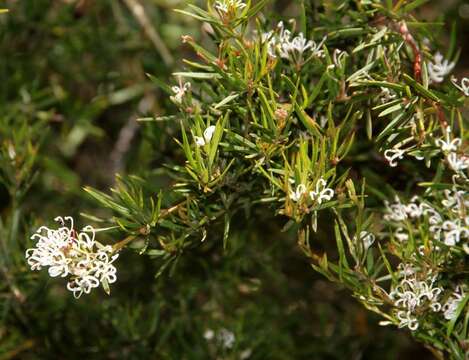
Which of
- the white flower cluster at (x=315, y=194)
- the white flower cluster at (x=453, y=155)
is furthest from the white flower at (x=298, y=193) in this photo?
the white flower cluster at (x=453, y=155)

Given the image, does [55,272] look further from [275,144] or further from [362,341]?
[362,341]

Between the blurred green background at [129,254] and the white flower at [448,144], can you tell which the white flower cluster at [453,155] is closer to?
the white flower at [448,144]

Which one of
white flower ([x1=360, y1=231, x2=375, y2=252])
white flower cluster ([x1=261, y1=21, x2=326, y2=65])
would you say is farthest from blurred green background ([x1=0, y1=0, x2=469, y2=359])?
white flower ([x1=360, y1=231, x2=375, y2=252])

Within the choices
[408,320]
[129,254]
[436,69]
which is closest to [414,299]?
[408,320]

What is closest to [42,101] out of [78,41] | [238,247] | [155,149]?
[78,41]

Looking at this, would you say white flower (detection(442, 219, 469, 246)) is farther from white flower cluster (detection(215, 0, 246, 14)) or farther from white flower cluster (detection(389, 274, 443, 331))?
white flower cluster (detection(215, 0, 246, 14))

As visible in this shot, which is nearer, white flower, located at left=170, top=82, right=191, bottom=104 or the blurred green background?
white flower, located at left=170, top=82, right=191, bottom=104

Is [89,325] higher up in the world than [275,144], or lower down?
lower down
